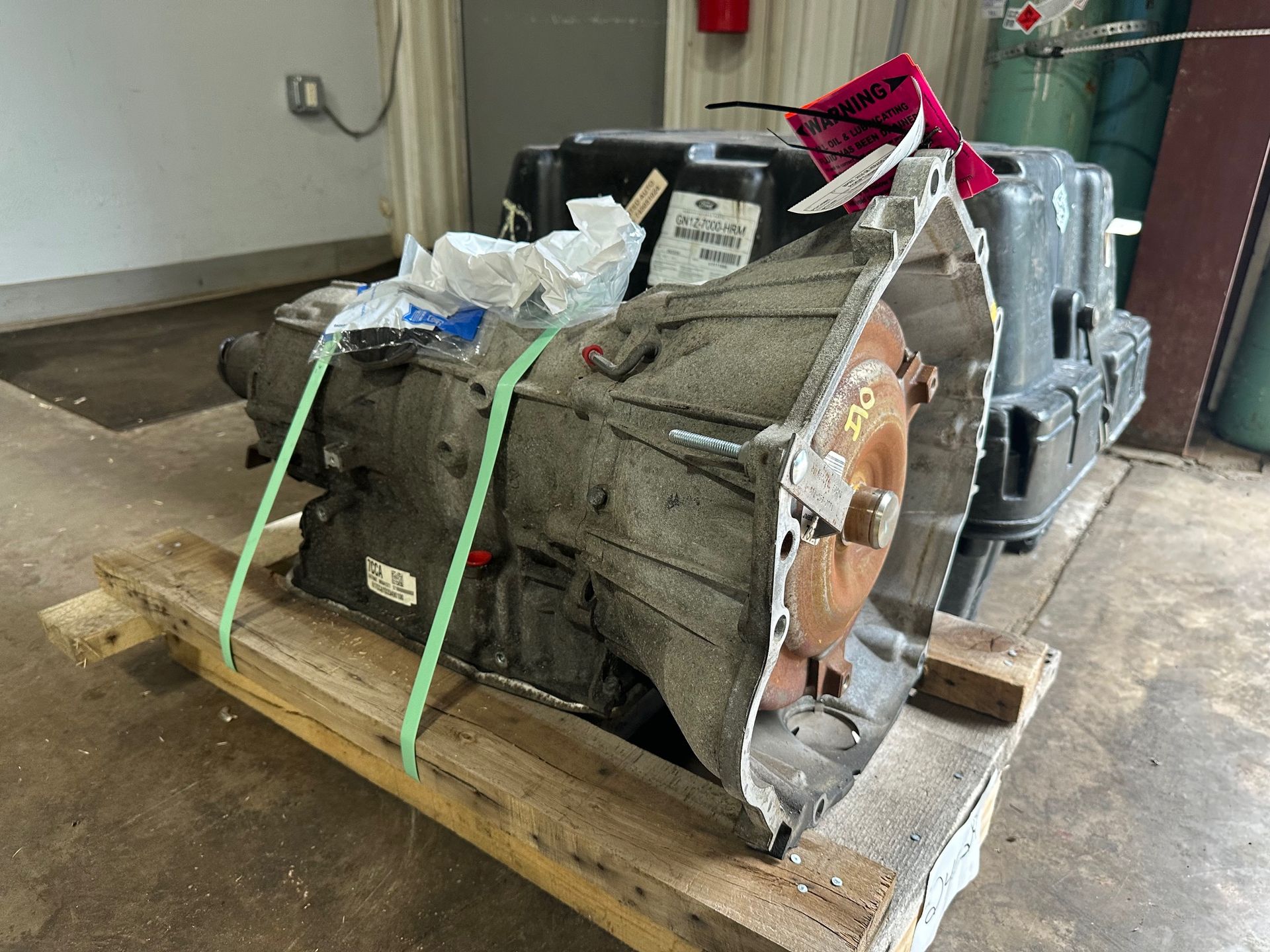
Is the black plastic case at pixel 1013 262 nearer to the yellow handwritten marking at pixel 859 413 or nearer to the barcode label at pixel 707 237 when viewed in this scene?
the barcode label at pixel 707 237

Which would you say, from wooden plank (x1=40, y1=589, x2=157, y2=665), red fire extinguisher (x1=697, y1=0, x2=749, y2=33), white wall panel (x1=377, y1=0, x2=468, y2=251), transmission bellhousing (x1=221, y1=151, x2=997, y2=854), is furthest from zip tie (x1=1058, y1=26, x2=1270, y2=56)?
white wall panel (x1=377, y1=0, x2=468, y2=251)

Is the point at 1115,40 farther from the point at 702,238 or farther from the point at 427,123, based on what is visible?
the point at 427,123

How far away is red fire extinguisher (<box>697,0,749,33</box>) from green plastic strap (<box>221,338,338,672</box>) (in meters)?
2.45

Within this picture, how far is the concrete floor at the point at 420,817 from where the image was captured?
113cm

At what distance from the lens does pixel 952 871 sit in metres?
1.10

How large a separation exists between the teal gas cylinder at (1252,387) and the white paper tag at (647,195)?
2.08 m

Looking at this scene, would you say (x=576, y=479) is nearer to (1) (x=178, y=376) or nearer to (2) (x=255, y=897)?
(2) (x=255, y=897)

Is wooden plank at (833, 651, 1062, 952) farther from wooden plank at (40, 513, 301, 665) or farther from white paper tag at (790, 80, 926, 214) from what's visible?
wooden plank at (40, 513, 301, 665)

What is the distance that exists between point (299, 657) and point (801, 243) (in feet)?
2.87

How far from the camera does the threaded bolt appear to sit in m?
0.79

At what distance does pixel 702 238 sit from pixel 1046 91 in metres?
1.32

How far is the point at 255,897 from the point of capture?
1145 mm

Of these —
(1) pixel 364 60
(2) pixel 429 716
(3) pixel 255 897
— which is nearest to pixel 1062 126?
(2) pixel 429 716

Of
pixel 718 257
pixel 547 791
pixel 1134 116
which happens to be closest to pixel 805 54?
pixel 1134 116
